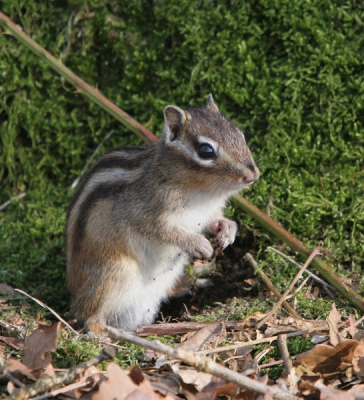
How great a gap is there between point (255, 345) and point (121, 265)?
57.3 inches

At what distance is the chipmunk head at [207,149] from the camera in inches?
190

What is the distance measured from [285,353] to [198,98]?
10.2ft

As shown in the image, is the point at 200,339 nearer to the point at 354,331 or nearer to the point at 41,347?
the point at 354,331

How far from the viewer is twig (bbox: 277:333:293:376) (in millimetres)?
3854

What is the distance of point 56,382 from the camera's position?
3428 millimetres

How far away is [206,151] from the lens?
193 inches

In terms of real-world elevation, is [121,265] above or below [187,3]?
below

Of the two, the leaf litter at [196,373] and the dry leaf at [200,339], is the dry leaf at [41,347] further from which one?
the dry leaf at [200,339]

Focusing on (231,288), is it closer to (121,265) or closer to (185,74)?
(121,265)

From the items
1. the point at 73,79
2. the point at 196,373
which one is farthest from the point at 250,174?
the point at 73,79

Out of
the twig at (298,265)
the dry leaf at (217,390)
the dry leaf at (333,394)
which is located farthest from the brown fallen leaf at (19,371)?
the twig at (298,265)

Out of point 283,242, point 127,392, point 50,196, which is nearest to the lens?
point 127,392

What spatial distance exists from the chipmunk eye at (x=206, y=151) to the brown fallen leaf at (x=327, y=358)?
5.66ft

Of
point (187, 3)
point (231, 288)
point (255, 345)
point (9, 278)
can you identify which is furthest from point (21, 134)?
point (255, 345)
